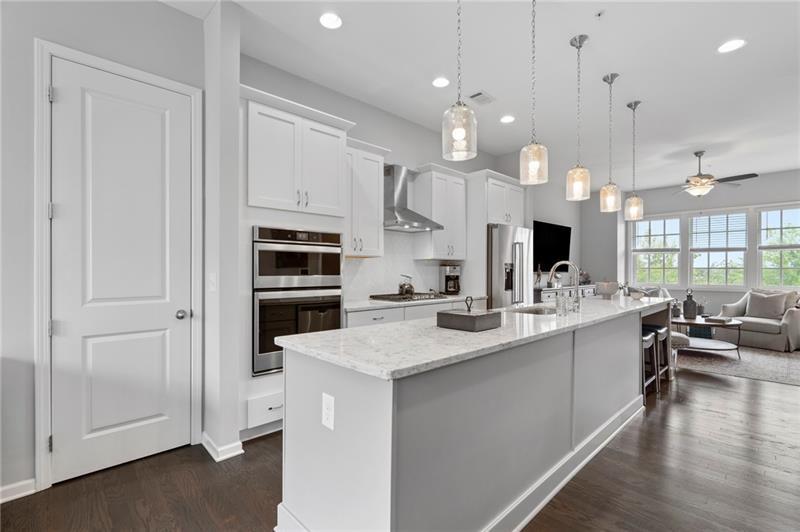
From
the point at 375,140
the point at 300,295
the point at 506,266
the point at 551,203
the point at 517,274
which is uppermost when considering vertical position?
the point at 375,140

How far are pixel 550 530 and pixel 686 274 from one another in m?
8.22

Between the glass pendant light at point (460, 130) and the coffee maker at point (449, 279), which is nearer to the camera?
the glass pendant light at point (460, 130)

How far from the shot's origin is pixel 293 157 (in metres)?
2.94

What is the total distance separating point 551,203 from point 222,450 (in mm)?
7059

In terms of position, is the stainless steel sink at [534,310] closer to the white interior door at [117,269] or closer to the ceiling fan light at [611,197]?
the ceiling fan light at [611,197]

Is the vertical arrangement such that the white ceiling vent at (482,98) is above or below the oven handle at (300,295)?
above

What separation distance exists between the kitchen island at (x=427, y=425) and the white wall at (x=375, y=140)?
181 centimetres

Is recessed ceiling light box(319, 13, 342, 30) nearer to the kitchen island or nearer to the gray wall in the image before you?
the gray wall

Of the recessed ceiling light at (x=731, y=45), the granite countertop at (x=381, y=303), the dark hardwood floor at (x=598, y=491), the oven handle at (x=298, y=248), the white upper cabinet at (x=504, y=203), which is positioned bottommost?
the dark hardwood floor at (x=598, y=491)

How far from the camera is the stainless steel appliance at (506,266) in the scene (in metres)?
4.82

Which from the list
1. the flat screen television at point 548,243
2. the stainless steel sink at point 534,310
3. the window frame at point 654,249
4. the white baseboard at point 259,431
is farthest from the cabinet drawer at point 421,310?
the window frame at point 654,249

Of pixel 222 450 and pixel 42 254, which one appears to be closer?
pixel 42 254

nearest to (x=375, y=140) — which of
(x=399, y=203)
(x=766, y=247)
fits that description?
(x=399, y=203)

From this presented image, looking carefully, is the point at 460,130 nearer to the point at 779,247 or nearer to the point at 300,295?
the point at 300,295
